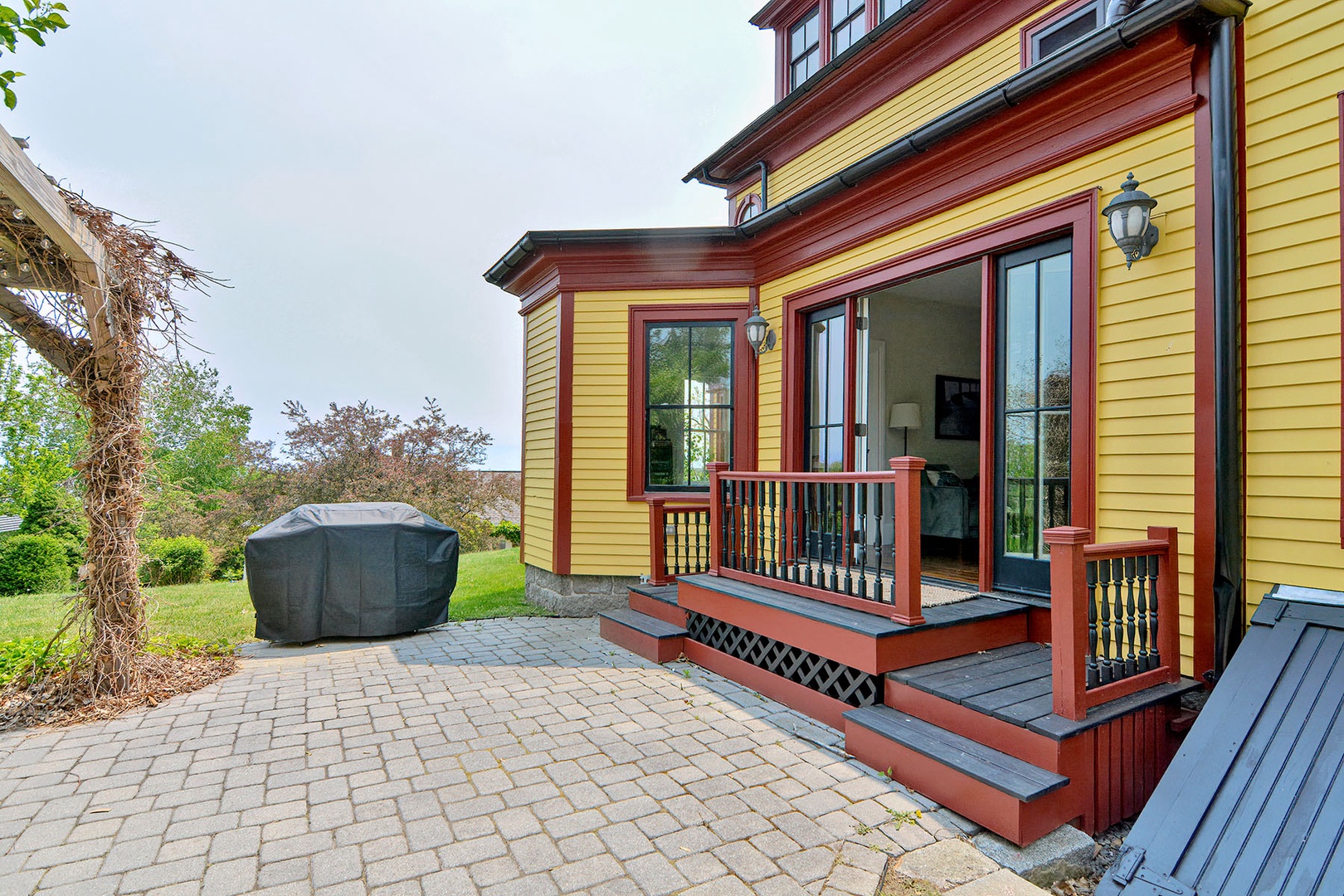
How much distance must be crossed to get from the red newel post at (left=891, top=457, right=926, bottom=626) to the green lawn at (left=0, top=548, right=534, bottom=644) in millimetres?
4045

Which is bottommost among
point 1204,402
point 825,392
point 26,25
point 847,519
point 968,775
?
point 968,775

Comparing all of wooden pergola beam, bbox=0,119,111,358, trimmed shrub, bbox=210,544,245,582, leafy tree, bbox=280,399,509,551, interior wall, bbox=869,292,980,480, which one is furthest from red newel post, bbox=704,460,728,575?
trimmed shrub, bbox=210,544,245,582

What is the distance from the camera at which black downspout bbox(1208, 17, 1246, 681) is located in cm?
273


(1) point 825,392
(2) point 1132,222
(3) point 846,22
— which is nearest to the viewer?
(2) point 1132,222

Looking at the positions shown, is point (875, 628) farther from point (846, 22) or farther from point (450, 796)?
point (846, 22)

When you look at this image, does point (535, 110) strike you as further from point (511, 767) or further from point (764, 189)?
point (511, 767)

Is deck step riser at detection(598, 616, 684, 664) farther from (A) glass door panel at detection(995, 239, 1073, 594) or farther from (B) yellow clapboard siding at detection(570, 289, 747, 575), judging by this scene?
(A) glass door panel at detection(995, 239, 1073, 594)

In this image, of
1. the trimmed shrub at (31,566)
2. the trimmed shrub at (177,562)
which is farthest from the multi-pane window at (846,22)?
the trimmed shrub at (31,566)

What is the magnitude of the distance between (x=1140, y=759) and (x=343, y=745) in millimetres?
3507

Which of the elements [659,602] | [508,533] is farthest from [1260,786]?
[508,533]

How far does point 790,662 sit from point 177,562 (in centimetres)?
1040

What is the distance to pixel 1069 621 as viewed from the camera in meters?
2.42

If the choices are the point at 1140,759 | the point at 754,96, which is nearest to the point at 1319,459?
the point at 1140,759

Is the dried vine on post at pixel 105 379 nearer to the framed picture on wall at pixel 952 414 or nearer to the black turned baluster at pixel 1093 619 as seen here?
the black turned baluster at pixel 1093 619
